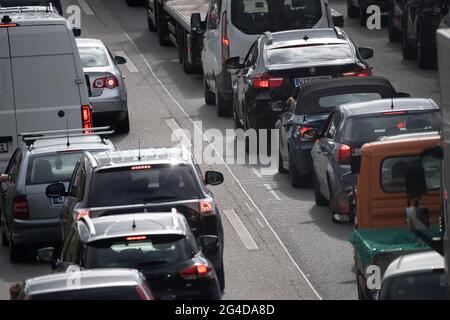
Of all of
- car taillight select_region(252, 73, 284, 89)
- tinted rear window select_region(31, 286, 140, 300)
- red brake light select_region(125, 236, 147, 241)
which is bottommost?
car taillight select_region(252, 73, 284, 89)

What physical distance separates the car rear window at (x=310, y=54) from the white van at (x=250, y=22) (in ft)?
11.8

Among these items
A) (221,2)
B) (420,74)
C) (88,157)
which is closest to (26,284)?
(88,157)

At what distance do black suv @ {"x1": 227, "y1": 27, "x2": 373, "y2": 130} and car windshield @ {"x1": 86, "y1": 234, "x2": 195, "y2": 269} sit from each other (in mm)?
11139

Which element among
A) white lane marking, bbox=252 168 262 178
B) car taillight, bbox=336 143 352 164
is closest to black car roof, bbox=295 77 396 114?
white lane marking, bbox=252 168 262 178

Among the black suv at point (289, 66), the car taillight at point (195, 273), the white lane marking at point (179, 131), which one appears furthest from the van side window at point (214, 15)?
the car taillight at point (195, 273)

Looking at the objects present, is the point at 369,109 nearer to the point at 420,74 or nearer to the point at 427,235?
the point at 427,235

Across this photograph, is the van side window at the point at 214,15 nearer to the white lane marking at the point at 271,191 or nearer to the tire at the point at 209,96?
the tire at the point at 209,96

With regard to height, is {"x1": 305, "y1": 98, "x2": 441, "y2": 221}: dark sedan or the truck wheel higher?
{"x1": 305, "y1": 98, "x2": 441, "y2": 221}: dark sedan

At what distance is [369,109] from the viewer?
2050cm

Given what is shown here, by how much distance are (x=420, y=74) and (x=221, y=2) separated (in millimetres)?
5245

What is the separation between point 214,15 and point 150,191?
14.3 metres

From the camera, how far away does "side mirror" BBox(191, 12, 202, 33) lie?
32312 millimetres

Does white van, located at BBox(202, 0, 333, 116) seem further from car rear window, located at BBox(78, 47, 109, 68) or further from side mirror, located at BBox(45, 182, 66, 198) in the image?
side mirror, located at BBox(45, 182, 66, 198)

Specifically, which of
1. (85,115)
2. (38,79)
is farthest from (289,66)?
(38,79)
